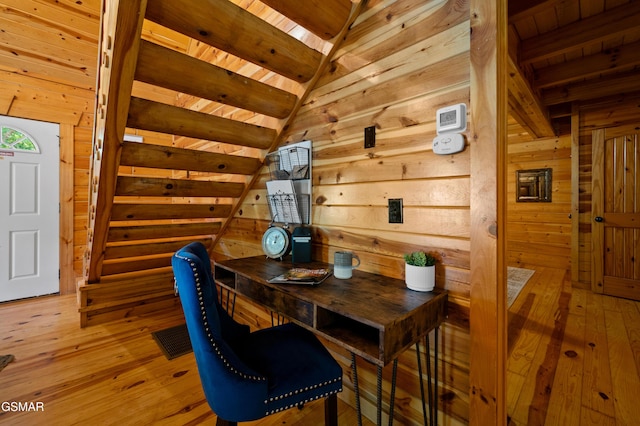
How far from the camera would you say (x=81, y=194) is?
140 inches

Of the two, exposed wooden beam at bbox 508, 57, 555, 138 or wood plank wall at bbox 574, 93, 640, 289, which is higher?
exposed wooden beam at bbox 508, 57, 555, 138

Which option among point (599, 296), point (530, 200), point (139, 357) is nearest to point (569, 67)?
point (530, 200)

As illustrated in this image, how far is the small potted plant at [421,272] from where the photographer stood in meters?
1.25

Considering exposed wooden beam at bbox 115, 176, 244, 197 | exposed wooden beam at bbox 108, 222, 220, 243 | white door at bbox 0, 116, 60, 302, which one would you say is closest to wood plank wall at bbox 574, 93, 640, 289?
exposed wooden beam at bbox 115, 176, 244, 197

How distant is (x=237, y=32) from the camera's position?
149 cm

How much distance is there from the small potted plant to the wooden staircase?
1.38 meters

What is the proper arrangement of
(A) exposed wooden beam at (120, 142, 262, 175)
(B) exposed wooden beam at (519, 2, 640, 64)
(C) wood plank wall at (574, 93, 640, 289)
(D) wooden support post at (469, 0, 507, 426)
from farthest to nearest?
(C) wood plank wall at (574, 93, 640, 289), (B) exposed wooden beam at (519, 2, 640, 64), (A) exposed wooden beam at (120, 142, 262, 175), (D) wooden support post at (469, 0, 507, 426)

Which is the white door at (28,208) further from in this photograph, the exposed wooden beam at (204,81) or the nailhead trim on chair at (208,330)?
the nailhead trim on chair at (208,330)

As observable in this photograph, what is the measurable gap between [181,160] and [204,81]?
0.61 metres

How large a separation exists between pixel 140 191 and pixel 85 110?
248 cm

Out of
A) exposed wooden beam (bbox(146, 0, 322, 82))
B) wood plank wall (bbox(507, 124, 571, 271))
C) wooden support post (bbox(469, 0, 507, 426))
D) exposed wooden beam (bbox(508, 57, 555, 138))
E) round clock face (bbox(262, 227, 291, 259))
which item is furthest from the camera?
wood plank wall (bbox(507, 124, 571, 271))

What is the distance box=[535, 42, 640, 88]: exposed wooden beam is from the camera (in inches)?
104

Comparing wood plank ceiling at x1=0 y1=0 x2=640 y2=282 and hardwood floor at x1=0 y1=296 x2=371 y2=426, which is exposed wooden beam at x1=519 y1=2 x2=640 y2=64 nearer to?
wood plank ceiling at x1=0 y1=0 x2=640 y2=282

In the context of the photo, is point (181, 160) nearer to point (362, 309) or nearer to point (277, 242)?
point (277, 242)
